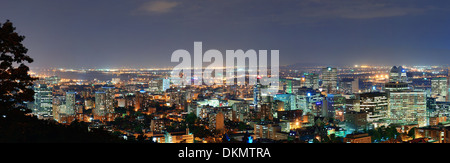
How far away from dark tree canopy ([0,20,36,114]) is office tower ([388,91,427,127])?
53.4 ft

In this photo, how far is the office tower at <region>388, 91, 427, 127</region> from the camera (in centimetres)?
1842

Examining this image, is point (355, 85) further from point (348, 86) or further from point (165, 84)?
point (165, 84)

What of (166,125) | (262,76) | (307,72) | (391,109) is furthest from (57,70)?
(391,109)

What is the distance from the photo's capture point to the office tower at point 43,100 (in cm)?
1783

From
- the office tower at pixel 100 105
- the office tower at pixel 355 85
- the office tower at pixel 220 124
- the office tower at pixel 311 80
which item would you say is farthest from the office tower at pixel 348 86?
the office tower at pixel 100 105

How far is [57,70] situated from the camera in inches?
1077

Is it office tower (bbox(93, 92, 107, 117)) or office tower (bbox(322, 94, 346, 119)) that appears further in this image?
office tower (bbox(322, 94, 346, 119))

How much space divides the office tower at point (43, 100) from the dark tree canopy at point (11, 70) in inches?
527

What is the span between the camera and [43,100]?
740 inches

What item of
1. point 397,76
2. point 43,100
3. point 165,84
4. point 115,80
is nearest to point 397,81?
point 397,76

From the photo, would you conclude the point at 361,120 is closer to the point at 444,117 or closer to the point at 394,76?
the point at 444,117

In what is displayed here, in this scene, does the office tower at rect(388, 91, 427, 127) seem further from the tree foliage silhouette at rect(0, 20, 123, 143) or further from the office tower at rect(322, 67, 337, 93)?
the tree foliage silhouette at rect(0, 20, 123, 143)

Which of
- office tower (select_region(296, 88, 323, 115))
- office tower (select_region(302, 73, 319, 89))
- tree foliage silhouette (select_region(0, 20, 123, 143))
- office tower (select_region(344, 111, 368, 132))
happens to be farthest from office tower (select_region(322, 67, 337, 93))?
tree foliage silhouette (select_region(0, 20, 123, 143))
